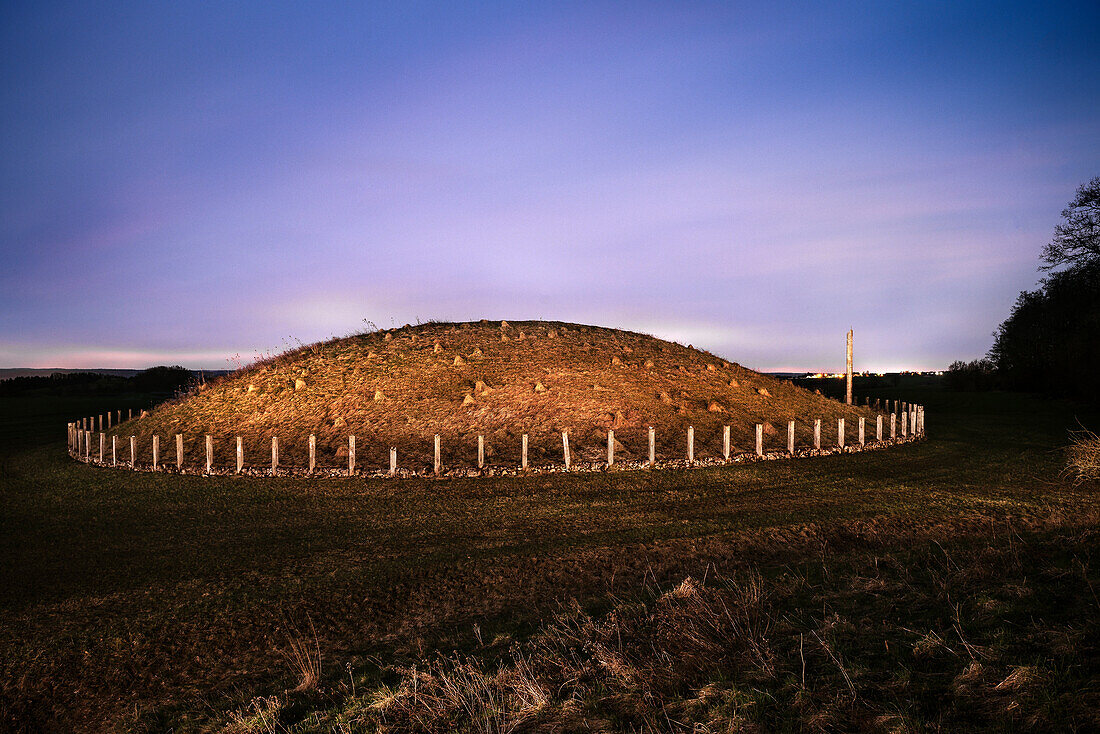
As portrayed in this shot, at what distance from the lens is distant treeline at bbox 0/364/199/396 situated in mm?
77412

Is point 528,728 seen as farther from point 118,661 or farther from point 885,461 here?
point 885,461

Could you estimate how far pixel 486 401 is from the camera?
28.1 m

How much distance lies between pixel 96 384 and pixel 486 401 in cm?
8062

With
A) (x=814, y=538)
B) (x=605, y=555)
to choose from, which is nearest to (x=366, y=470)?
(x=605, y=555)

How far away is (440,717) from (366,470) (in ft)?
53.0

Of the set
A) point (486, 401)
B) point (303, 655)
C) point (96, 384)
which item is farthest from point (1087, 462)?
point (96, 384)

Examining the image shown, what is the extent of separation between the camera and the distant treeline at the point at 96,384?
77.4m

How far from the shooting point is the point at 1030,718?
4598mm

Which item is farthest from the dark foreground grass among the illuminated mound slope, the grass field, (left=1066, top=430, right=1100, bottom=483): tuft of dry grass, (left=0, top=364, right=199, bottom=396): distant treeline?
(left=0, top=364, right=199, bottom=396): distant treeline

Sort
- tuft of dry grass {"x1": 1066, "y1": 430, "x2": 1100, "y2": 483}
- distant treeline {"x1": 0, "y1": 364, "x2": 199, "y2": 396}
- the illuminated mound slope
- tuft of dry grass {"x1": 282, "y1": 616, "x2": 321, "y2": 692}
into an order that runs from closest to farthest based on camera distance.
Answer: tuft of dry grass {"x1": 282, "y1": 616, "x2": 321, "y2": 692}
tuft of dry grass {"x1": 1066, "y1": 430, "x2": 1100, "y2": 483}
the illuminated mound slope
distant treeline {"x1": 0, "y1": 364, "x2": 199, "y2": 396}

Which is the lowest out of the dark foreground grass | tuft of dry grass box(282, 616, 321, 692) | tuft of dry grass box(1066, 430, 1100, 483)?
tuft of dry grass box(282, 616, 321, 692)

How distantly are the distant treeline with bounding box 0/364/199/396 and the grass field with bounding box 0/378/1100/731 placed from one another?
73.0m

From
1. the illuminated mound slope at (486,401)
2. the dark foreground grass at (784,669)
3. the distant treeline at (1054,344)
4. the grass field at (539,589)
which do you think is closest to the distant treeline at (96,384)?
the illuminated mound slope at (486,401)

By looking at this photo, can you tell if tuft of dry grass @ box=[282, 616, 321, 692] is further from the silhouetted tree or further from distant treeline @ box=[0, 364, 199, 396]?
distant treeline @ box=[0, 364, 199, 396]
